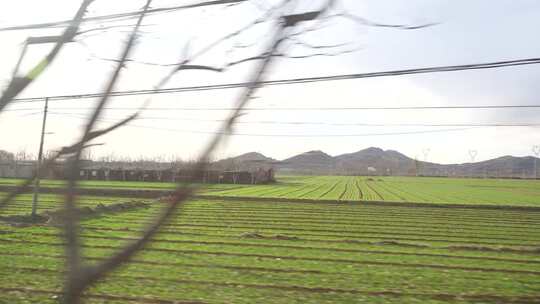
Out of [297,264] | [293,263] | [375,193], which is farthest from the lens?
[375,193]

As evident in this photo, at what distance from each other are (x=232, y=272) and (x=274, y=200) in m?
23.1

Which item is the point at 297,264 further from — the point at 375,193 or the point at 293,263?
the point at 375,193

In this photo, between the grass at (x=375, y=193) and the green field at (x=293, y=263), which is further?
the grass at (x=375, y=193)

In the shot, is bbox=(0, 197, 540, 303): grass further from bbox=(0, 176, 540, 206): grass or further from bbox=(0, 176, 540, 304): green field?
bbox=(0, 176, 540, 206): grass

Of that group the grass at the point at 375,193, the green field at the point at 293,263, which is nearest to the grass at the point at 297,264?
the green field at the point at 293,263

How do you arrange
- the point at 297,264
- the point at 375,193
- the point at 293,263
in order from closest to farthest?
1. the point at 297,264
2. the point at 293,263
3. the point at 375,193

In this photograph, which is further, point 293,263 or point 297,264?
point 293,263

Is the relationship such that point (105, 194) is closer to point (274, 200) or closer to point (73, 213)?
point (274, 200)

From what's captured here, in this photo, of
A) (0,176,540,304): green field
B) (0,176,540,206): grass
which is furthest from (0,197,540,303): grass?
(0,176,540,206): grass

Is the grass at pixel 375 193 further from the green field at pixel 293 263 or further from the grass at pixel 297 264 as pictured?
the green field at pixel 293 263

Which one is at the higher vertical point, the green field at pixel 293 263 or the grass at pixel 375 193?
the grass at pixel 375 193

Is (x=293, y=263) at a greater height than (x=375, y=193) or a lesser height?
lesser

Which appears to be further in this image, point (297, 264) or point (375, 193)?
point (375, 193)

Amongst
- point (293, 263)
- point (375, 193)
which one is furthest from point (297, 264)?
point (375, 193)
